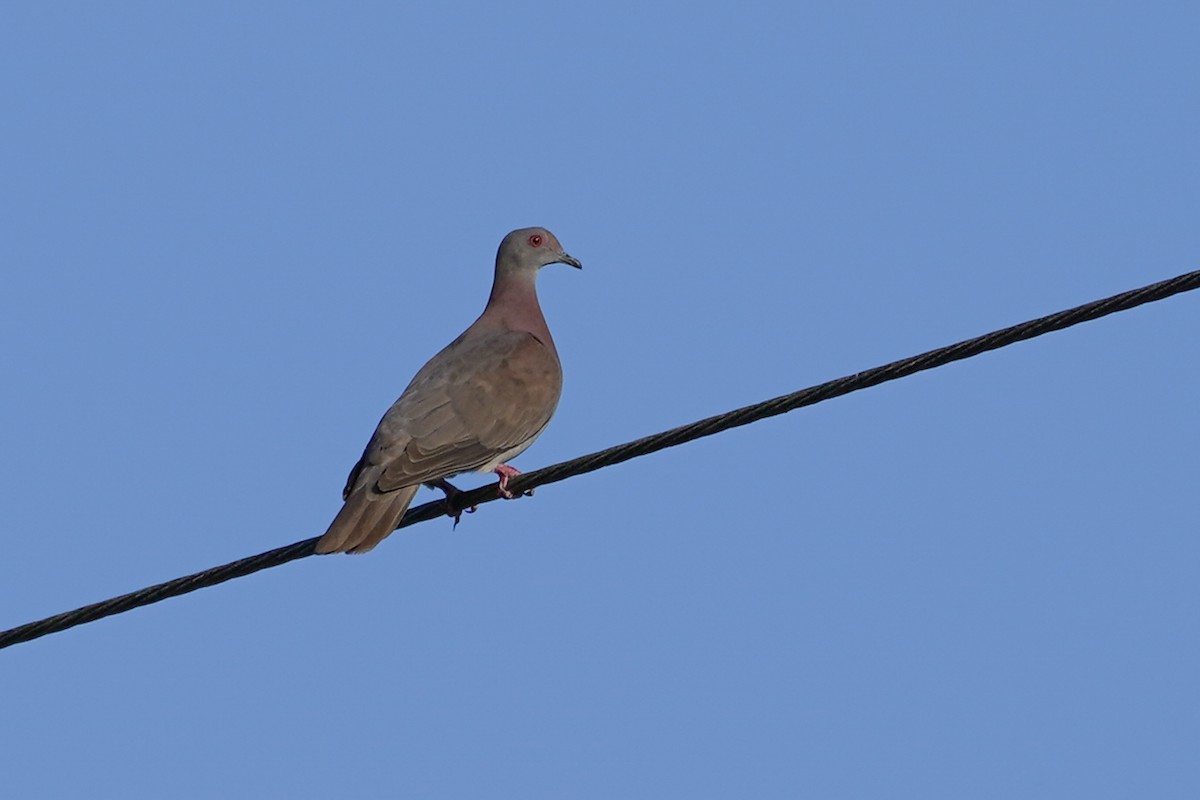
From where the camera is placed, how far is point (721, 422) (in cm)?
529

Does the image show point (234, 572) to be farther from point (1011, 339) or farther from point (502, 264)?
point (502, 264)

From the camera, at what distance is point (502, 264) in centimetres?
953

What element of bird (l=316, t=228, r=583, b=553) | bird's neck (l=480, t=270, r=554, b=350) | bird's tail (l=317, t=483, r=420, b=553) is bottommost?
bird's tail (l=317, t=483, r=420, b=553)

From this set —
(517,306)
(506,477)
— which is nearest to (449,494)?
(506,477)

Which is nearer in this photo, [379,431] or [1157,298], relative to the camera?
[1157,298]

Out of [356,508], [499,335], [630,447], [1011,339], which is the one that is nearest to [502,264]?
[499,335]

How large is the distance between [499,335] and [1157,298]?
169 inches

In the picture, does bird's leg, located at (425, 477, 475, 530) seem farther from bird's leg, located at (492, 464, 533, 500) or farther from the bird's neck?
the bird's neck

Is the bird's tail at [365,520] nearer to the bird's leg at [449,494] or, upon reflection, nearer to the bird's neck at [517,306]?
the bird's leg at [449,494]

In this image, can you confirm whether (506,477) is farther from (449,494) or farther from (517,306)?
(517,306)

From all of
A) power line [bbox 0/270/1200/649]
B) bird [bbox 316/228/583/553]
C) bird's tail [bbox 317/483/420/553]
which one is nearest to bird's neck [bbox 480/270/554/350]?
bird [bbox 316/228/583/553]

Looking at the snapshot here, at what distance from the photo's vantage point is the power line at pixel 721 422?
483 cm

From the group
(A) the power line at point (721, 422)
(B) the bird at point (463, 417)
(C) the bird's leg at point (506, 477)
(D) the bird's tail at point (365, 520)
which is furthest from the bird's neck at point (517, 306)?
(A) the power line at point (721, 422)

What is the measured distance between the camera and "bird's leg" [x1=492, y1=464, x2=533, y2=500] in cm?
692
